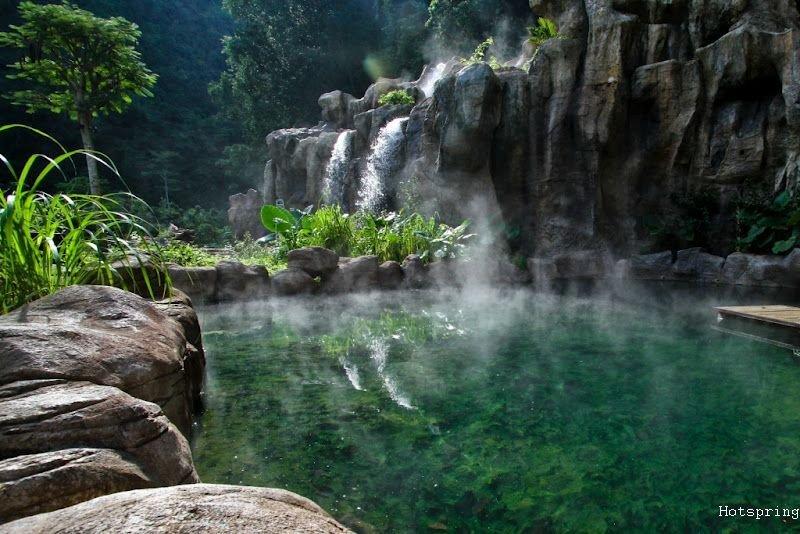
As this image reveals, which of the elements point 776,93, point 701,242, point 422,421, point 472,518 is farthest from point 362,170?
point 472,518

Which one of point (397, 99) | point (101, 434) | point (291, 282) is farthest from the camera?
point (397, 99)

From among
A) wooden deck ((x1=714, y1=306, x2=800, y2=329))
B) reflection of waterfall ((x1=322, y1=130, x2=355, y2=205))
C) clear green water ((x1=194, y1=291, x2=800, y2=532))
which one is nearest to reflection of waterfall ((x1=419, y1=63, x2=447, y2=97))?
reflection of waterfall ((x1=322, y1=130, x2=355, y2=205))

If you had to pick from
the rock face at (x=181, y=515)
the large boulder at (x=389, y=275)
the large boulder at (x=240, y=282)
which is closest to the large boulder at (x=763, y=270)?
the large boulder at (x=389, y=275)

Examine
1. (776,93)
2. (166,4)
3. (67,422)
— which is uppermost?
(166,4)

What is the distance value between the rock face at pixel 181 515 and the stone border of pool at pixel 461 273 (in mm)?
5680

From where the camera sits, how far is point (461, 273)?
Result: 346 inches

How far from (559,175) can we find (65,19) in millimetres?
11155

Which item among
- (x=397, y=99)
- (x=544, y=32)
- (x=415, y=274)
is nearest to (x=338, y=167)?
(x=397, y=99)

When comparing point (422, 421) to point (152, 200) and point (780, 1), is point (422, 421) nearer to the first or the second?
point (780, 1)

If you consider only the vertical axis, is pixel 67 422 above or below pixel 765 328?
above

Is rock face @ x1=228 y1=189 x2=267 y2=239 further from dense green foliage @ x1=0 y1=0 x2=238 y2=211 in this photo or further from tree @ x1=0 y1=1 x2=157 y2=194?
tree @ x1=0 y1=1 x2=157 y2=194

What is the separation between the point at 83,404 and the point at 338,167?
545 inches

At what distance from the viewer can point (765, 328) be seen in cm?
471

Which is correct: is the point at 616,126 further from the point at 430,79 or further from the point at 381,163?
the point at 430,79
